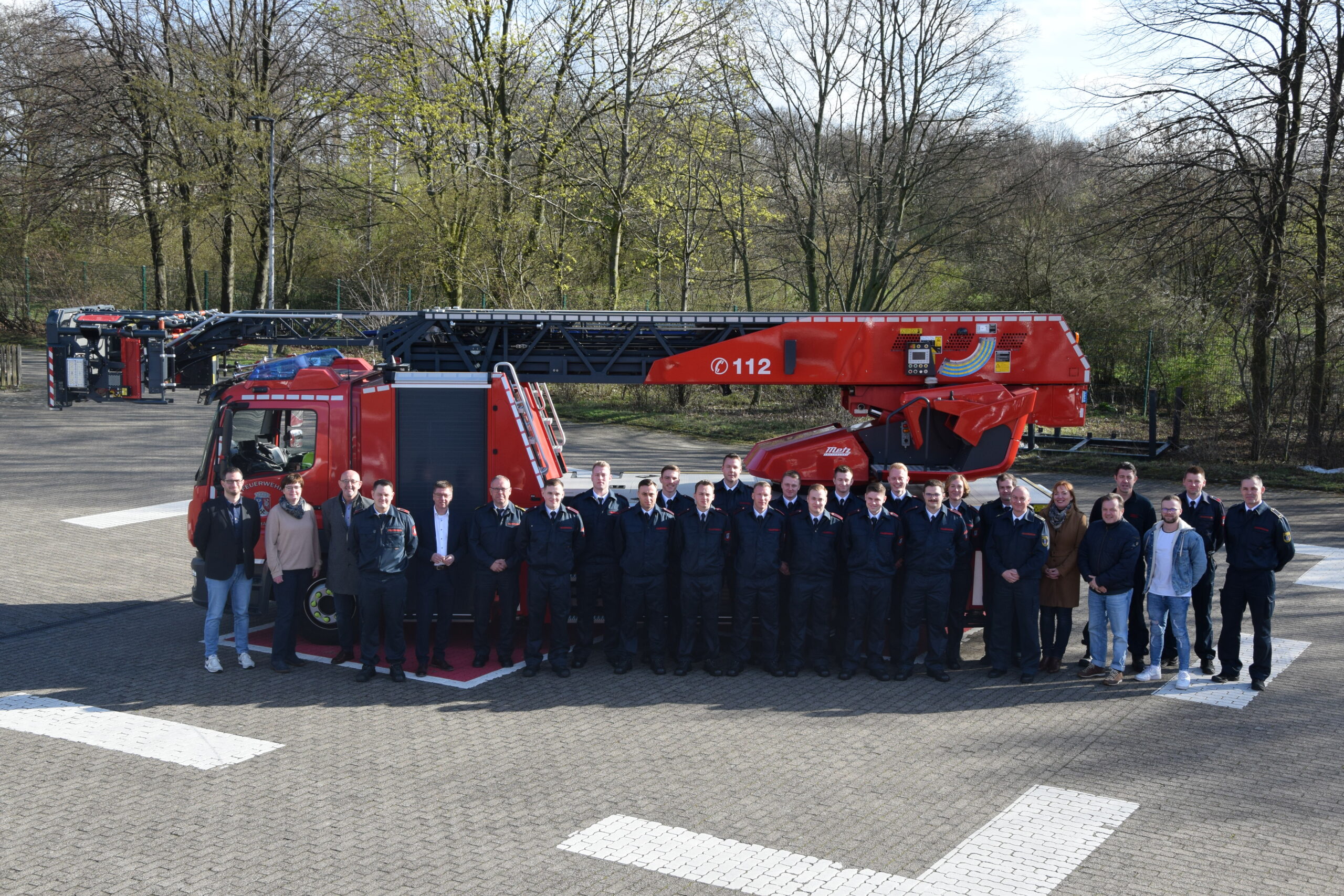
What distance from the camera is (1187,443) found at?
22.2 m

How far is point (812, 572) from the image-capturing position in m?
8.79

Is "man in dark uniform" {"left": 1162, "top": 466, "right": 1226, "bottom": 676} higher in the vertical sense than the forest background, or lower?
lower

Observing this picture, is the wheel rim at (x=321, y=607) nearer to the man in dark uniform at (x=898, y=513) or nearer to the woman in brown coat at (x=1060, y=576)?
the man in dark uniform at (x=898, y=513)

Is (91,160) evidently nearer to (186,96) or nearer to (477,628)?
(186,96)

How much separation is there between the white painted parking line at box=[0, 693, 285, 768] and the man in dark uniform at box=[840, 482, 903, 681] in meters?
4.48

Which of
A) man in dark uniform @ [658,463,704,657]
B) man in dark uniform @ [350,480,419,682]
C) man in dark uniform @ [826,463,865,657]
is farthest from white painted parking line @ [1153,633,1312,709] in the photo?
man in dark uniform @ [350,480,419,682]

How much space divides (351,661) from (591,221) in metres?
22.6

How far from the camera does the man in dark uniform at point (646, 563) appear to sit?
8.81m

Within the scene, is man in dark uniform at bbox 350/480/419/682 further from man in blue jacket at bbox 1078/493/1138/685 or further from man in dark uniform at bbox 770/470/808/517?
man in blue jacket at bbox 1078/493/1138/685

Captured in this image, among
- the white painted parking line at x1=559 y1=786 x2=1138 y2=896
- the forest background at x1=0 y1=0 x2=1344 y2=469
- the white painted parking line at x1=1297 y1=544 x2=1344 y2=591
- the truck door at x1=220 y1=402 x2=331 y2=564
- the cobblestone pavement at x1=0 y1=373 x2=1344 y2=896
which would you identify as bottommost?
the white painted parking line at x1=559 y1=786 x2=1138 y2=896

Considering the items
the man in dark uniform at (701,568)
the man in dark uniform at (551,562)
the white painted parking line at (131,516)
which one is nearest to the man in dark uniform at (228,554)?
the man in dark uniform at (551,562)

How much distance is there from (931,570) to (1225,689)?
255 centimetres

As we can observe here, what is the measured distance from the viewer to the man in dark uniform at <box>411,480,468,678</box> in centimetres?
888

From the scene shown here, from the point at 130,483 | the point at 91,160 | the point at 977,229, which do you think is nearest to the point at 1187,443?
the point at 977,229
